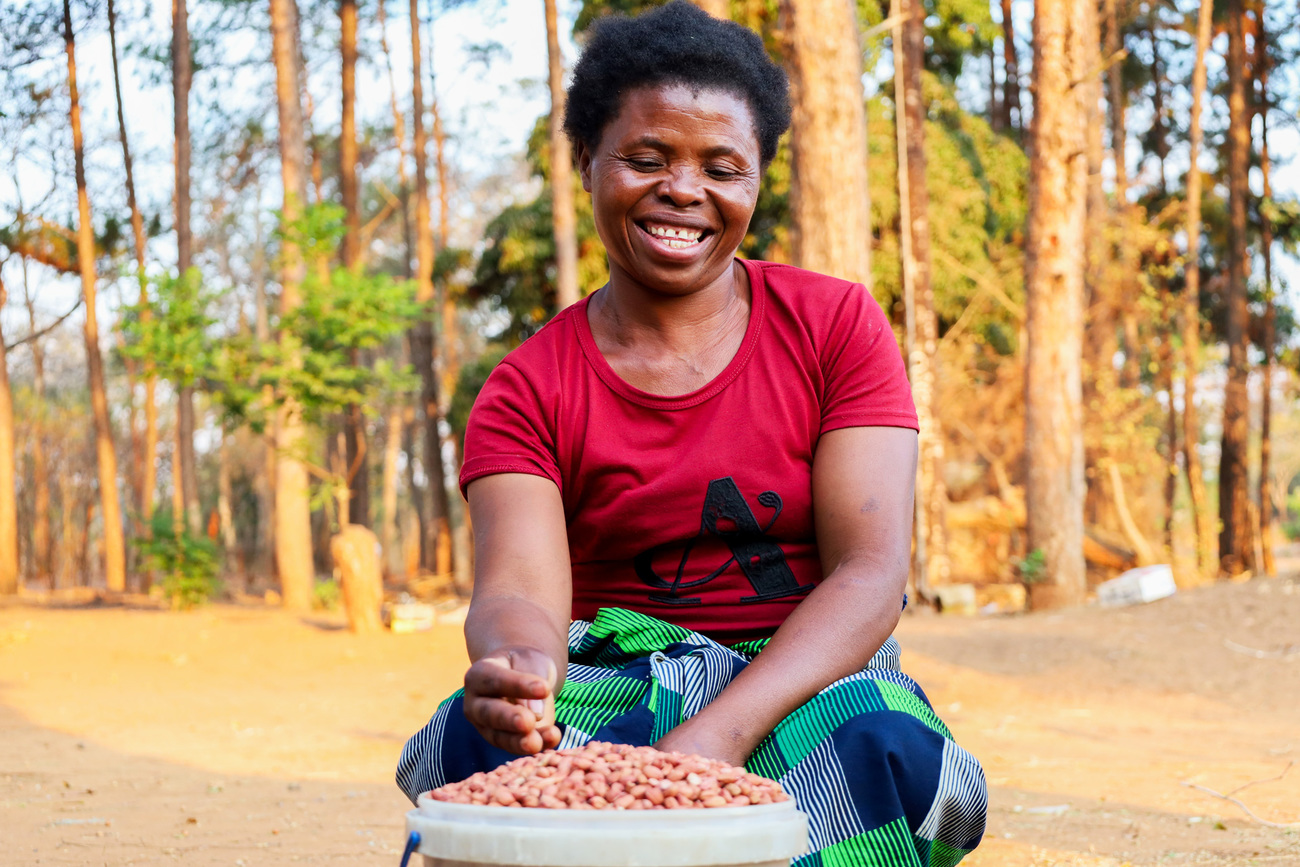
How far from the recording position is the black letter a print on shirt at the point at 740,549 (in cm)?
192

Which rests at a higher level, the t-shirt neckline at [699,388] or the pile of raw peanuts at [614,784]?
the t-shirt neckline at [699,388]

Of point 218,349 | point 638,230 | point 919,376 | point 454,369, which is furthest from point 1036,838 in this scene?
point 454,369

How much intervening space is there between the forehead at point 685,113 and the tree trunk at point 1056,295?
8.82 m

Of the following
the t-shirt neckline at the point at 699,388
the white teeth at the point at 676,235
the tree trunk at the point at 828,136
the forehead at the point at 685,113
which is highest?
the tree trunk at the point at 828,136

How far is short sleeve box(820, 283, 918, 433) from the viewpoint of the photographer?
76.2 inches

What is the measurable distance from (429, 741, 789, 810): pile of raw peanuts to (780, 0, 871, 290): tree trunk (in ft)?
17.6

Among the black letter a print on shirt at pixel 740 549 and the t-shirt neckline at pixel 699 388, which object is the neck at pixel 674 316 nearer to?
the t-shirt neckline at pixel 699 388

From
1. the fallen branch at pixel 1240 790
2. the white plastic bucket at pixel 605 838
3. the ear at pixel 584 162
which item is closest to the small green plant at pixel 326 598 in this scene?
the fallen branch at pixel 1240 790

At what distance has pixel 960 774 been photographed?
1.61 meters

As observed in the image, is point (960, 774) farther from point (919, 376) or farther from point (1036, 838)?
point (919, 376)

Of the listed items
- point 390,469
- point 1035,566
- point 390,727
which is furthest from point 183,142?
point 390,469

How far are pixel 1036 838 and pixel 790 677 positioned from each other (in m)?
1.90

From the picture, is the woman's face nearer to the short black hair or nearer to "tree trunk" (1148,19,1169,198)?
the short black hair

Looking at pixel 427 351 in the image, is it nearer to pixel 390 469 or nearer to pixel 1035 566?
pixel 390 469
